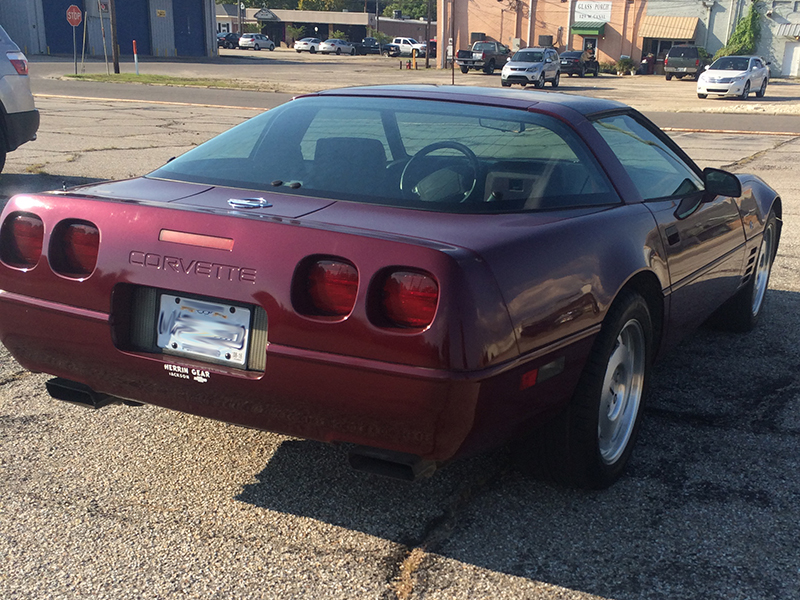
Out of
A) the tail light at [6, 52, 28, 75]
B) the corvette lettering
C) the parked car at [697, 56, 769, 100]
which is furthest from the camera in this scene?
the parked car at [697, 56, 769, 100]

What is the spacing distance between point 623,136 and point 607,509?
1621mm

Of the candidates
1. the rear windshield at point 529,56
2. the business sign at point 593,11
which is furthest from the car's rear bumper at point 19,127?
the business sign at point 593,11

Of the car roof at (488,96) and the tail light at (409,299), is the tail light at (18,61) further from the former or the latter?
the tail light at (409,299)

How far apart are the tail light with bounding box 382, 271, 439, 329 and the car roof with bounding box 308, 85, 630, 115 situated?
1286mm

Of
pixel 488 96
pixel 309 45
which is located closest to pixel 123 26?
pixel 309 45

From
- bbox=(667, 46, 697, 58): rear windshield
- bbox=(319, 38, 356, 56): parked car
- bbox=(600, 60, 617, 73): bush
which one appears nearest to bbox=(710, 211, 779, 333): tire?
bbox=(667, 46, 697, 58): rear windshield

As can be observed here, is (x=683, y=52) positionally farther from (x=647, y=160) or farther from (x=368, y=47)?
(x=647, y=160)

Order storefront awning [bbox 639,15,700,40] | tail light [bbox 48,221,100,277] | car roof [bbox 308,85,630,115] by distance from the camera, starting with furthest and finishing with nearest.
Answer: storefront awning [bbox 639,15,700,40] < car roof [bbox 308,85,630,115] < tail light [bbox 48,221,100,277]

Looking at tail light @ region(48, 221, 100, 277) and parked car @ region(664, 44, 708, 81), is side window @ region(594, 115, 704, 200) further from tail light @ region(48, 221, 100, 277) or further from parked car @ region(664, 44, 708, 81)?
parked car @ region(664, 44, 708, 81)

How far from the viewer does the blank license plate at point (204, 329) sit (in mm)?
2600

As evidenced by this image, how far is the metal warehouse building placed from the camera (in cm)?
5031

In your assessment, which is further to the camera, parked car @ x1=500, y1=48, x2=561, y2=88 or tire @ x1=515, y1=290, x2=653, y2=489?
parked car @ x1=500, y1=48, x2=561, y2=88

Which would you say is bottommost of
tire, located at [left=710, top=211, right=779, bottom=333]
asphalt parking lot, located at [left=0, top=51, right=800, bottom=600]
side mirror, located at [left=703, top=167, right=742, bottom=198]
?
asphalt parking lot, located at [left=0, top=51, right=800, bottom=600]

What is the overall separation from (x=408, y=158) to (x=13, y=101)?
7.19 metres
